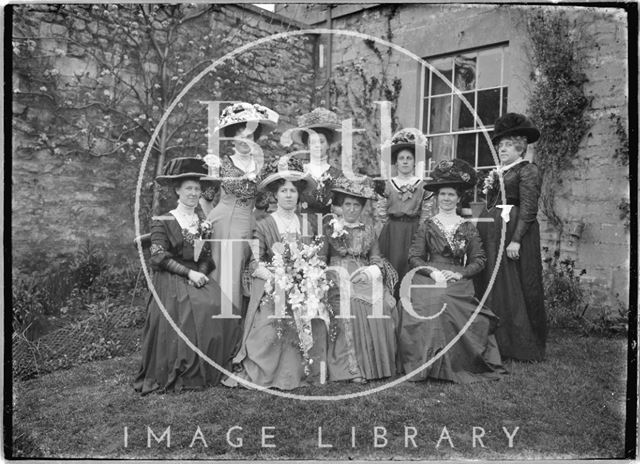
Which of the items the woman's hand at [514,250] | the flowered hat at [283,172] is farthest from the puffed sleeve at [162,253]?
the woman's hand at [514,250]

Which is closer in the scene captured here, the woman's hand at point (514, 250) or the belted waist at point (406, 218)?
the woman's hand at point (514, 250)

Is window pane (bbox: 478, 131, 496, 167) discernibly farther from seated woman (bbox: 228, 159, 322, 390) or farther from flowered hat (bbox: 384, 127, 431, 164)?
seated woman (bbox: 228, 159, 322, 390)

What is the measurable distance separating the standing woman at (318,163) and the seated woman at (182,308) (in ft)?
2.73

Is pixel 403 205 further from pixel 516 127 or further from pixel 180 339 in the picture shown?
pixel 180 339

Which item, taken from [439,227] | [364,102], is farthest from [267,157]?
[439,227]

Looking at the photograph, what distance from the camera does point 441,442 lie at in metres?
3.76

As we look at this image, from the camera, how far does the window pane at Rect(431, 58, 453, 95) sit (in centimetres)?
521

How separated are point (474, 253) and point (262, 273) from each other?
64.6 inches

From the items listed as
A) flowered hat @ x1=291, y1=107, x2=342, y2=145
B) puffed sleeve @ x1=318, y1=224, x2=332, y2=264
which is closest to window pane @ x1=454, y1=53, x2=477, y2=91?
flowered hat @ x1=291, y1=107, x2=342, y2=145

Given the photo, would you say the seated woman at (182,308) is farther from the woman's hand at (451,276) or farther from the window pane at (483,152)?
the window pane at (483,152)

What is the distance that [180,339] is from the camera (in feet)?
12.8

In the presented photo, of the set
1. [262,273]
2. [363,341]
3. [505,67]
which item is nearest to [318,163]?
[262,273]

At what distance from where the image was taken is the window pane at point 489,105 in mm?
4973

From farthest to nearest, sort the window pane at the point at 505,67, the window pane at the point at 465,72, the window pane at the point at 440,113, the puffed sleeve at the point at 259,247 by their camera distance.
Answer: the window pane at the point at 440,113
the window pane at the point at 465,72
the window pane at the point at 505,67
the puffed sleeve at the point at 259,247
